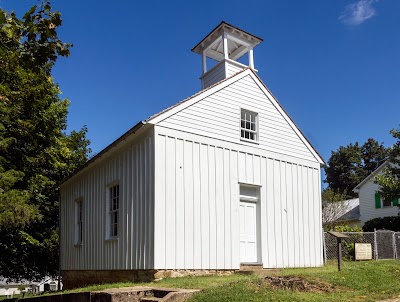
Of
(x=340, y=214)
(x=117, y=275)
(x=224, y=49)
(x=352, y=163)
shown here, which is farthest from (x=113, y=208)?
(x=352, y=163)

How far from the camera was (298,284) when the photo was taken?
29.7 feet

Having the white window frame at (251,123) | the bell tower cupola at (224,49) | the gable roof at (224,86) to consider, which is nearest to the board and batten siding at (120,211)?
the gable roof at (224,86)

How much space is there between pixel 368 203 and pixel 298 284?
29447 mm

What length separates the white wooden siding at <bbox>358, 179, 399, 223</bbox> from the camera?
3525 cm

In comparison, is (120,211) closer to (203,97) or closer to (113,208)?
(113,208)

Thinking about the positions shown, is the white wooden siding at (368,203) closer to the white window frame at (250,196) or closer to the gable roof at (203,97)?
the gable roof at (203,97)

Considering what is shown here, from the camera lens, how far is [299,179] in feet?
50.9

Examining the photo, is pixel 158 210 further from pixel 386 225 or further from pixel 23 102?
pixel 386 225

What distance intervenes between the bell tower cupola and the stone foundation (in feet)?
21.1

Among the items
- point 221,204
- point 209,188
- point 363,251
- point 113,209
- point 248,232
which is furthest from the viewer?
point 363,251

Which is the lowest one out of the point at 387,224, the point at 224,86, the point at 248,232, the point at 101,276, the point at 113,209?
the point at 101,276

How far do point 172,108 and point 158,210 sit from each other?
2.79 metres

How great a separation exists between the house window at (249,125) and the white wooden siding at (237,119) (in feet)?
0.52

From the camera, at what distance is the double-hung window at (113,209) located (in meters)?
14.5
